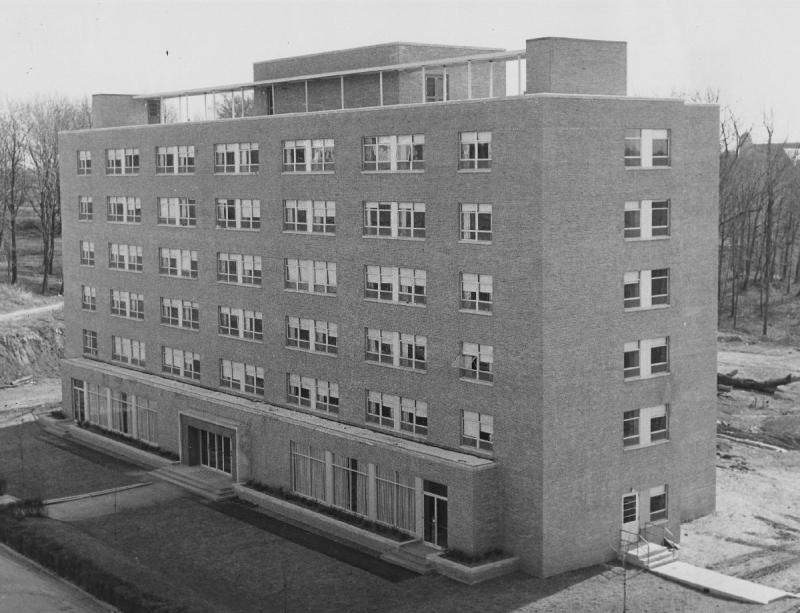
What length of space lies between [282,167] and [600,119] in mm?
16628

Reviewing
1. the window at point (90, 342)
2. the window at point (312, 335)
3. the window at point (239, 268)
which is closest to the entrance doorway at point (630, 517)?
the window at point (312, 335)

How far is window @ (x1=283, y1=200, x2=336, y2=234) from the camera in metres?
49.4

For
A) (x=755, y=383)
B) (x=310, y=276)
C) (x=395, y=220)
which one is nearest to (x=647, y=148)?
(x=395, y=220)

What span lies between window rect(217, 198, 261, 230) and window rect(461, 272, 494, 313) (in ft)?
46.4

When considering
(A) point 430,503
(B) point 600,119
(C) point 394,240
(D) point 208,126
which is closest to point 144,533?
(A) point 430,503

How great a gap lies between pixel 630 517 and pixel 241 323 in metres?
21.7

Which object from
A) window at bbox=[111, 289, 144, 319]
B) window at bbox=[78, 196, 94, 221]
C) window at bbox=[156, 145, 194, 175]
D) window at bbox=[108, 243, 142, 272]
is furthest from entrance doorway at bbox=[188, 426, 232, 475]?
window at bbox=[78, 196, 94, 221]

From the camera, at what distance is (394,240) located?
4588 cm

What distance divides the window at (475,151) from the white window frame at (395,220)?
278 cm

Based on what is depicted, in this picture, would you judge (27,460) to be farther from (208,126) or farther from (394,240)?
(394,240)

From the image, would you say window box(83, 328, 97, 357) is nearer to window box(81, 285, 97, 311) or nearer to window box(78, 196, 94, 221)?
window box(81, 285, 97, 311)

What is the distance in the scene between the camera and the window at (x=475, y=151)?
4175cm

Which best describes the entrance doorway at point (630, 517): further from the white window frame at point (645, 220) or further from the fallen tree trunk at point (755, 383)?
the fallen tree trunk at point (755, 383)

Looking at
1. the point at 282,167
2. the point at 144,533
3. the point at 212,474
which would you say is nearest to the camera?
the point at 144,533
